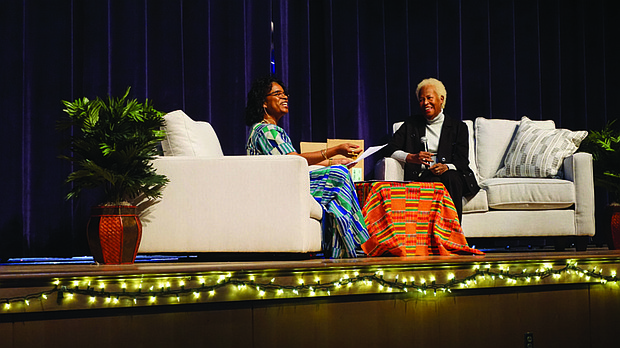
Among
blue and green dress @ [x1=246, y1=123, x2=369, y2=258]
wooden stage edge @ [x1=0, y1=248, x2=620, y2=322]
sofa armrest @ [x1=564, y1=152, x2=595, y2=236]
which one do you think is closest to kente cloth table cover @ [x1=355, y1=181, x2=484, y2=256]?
blue and green dress @ [x1=246, y1=123, x2=369, y2=258]

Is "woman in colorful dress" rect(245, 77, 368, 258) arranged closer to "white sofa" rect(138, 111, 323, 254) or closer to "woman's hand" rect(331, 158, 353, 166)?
"woman's hand" rect(331, 158, 353, 166)

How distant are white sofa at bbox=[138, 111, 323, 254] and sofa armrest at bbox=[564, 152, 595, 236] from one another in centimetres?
182

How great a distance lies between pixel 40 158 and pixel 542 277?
3.04m

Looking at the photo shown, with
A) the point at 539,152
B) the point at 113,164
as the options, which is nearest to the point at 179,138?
the point at 113,164

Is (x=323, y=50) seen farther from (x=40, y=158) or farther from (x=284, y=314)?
(x=284, y=314)

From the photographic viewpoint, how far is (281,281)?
2287mm

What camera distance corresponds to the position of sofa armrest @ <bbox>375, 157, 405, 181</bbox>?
4109 millimetres

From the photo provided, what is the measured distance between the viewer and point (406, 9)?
5207mm

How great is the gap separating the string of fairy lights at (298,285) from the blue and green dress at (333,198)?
2.55 feet

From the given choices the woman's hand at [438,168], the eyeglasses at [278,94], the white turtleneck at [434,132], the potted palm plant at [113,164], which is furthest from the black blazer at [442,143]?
the potted palm plant at [113,164]

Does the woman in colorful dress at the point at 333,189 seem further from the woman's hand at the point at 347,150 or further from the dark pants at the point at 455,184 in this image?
the dark pants at the point at 455,184

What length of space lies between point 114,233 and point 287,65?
7.53 ft

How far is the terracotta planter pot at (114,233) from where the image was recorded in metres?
2.85

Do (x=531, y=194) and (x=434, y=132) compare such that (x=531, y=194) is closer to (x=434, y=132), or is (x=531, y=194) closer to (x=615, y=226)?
(x=615, y=226)
